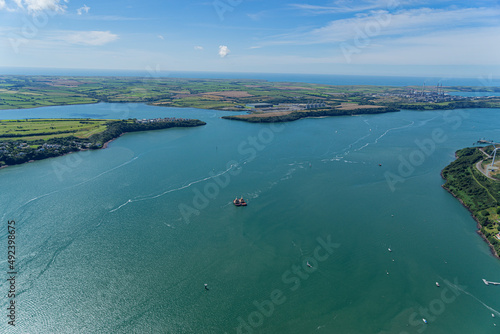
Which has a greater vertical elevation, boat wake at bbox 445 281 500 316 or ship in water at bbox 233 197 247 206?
ship in water at bbox 233 197 247 206

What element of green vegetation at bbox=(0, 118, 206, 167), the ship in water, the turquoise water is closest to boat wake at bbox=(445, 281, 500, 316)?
the turquoise water

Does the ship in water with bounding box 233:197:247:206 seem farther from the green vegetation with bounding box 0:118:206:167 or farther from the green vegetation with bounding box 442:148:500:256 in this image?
the green vegetation with bounding box 0:118:206:167

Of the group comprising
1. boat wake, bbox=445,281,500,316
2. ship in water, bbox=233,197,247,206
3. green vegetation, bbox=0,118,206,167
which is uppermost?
green vegetation, bbox=0,118,206,167

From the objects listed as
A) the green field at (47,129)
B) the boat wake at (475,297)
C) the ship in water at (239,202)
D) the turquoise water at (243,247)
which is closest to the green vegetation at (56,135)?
the green field at (47,129)

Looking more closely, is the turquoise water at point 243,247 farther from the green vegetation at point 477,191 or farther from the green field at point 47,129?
the green field at point 47,129

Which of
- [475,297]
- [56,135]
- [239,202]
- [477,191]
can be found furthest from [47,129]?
[477,191]

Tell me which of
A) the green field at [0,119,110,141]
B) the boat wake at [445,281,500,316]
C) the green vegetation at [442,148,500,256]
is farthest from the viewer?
the green field at [0,119,110,141]

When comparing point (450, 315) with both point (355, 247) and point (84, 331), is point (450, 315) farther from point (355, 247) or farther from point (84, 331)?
point (84, 331)
